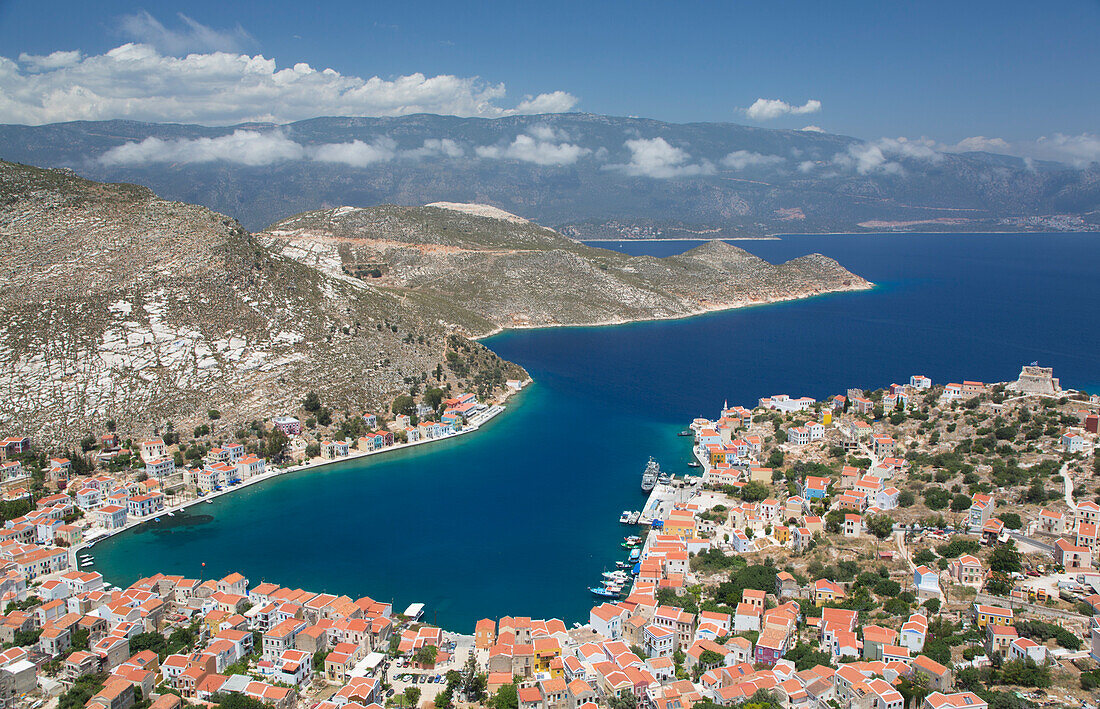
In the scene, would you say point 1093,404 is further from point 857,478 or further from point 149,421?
point 149,421

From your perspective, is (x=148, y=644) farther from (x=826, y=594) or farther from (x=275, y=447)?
(x=826, y=594)

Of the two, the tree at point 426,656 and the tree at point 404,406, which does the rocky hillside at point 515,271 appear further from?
the tree at point 426,656

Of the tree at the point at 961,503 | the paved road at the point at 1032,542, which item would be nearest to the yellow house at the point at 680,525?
the tree at the point at 961,503

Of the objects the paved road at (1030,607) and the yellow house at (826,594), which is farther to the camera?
the yellow house at (826,594)

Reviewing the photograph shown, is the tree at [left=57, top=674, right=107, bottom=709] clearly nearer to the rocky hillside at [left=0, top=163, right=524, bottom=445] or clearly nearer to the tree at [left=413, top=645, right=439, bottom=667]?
the tree at [left=413, top=645, right=439, bottom=667]

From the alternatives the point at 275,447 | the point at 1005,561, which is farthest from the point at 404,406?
the point at 1005,561

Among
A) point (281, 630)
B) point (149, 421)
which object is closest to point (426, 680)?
point (281, 630)
